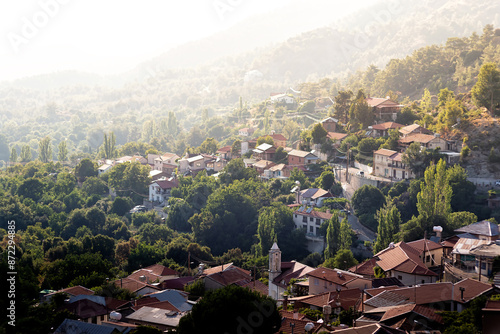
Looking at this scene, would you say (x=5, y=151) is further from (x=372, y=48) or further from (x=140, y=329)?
(x=140, y=329)

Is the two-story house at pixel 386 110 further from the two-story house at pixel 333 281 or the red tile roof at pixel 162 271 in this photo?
the two-story house at pixel 333 281

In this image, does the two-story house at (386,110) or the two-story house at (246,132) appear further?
the two-story house at (246,132)

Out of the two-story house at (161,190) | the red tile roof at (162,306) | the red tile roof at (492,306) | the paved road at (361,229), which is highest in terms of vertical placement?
the red tile roof at (492,306)

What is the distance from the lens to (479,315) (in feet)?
50.3

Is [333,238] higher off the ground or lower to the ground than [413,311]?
lower

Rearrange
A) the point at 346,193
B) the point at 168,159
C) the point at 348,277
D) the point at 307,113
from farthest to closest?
the point at 307,113, the point at 168,159, the point at 346,193, the point at 348,277

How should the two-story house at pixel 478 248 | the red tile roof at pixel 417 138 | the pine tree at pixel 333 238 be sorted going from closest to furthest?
the two-story house at pixel 478 248 → the pine tree at pixel 333 238 → the red tile roof at pixel 417 138

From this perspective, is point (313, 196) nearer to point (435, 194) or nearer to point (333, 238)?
point (333, 238)

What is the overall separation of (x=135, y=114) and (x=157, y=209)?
85406 mm

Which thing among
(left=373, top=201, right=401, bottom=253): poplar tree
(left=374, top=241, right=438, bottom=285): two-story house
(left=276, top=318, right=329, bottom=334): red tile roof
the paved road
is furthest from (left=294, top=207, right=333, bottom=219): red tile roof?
(left=276, top=318, right=329, bottom=334): red tile roof

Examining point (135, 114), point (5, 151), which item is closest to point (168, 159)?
point (5, 151)

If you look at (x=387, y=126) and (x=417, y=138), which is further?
A: (x=387, y=126)

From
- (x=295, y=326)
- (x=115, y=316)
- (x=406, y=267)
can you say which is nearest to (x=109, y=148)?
(x=406, y=267)

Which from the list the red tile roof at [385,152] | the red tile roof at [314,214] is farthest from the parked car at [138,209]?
the red tile roof at [385,152]
